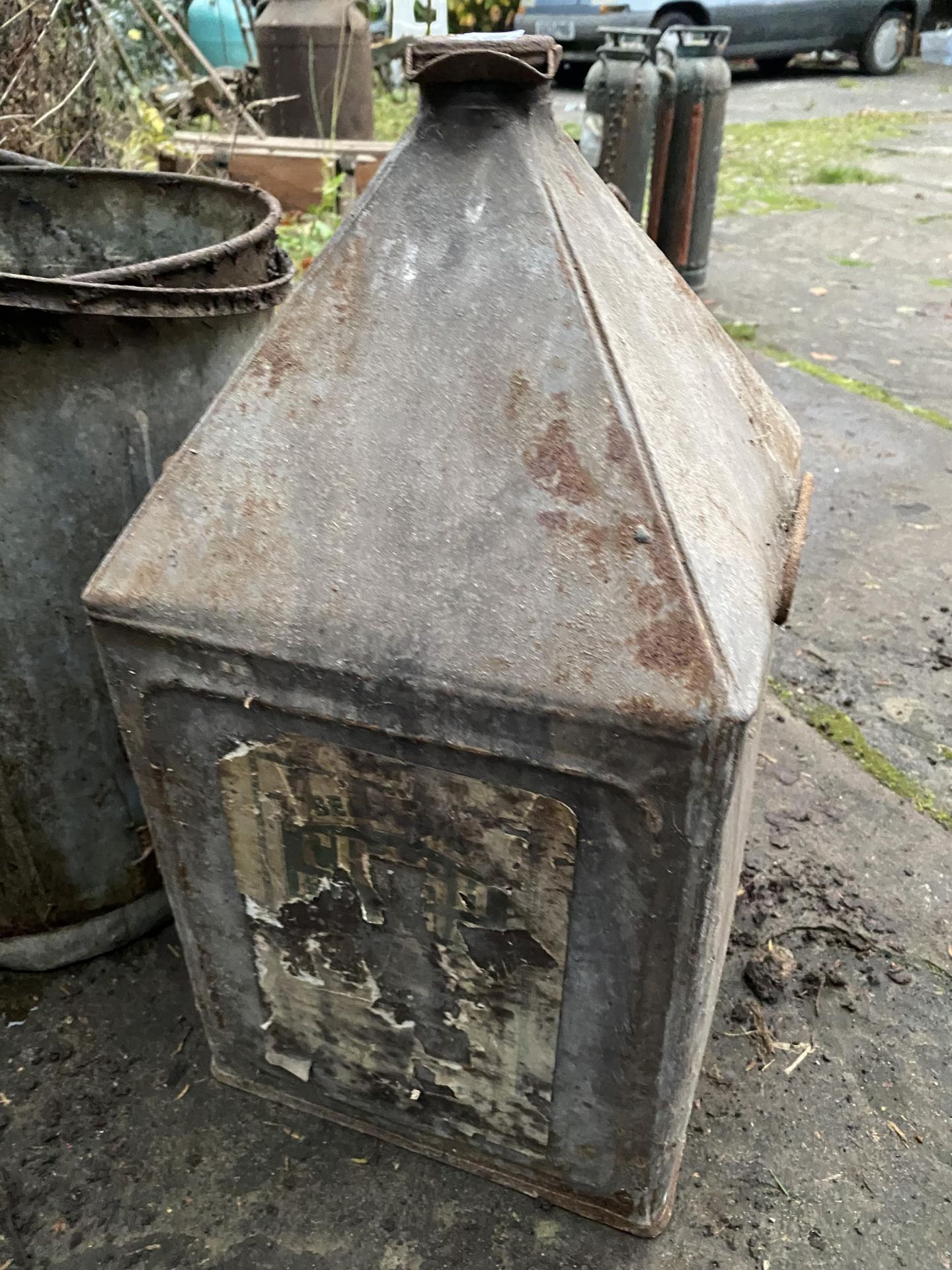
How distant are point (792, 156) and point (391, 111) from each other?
10.0ft

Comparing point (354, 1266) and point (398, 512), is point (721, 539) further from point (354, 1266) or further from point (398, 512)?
point (354, 1266)

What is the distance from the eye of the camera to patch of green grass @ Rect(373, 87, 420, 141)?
257 inches

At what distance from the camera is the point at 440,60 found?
106 centimetres

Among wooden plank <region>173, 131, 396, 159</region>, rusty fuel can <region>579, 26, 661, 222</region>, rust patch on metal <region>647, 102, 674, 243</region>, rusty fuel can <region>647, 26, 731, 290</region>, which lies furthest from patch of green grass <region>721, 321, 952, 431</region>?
wooden plank <region>173, 131, 396, 159</region>

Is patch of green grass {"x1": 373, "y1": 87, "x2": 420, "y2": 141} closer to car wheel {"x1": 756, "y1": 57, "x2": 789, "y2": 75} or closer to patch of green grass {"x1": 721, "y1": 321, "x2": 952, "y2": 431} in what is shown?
patch of green grass {"x1": 721, "y1": 321, "x2": 952, "y2": 431}

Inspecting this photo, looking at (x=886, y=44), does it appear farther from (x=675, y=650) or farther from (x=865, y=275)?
(x=675, y=650)

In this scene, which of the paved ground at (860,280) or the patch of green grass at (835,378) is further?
the paved ground at (860,280)

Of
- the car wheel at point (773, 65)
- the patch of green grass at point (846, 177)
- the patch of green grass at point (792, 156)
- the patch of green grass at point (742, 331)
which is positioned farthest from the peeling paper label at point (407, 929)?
the car wheel at point (773, 65)

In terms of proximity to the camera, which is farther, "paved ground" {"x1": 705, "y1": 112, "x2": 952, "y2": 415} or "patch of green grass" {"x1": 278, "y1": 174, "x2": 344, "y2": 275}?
"paved ground" {"x1": 705, "y1": 112, "x2": 952, "y2": 415}

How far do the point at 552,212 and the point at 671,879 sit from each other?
0.72 meters

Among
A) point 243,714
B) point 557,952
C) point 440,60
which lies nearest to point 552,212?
point 440,60

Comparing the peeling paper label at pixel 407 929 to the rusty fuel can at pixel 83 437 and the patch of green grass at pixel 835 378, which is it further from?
the patch of green grass at pixel 835 378

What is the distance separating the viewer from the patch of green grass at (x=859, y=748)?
2113 millimetres

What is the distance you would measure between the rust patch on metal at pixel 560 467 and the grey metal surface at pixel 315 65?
4151 mm
